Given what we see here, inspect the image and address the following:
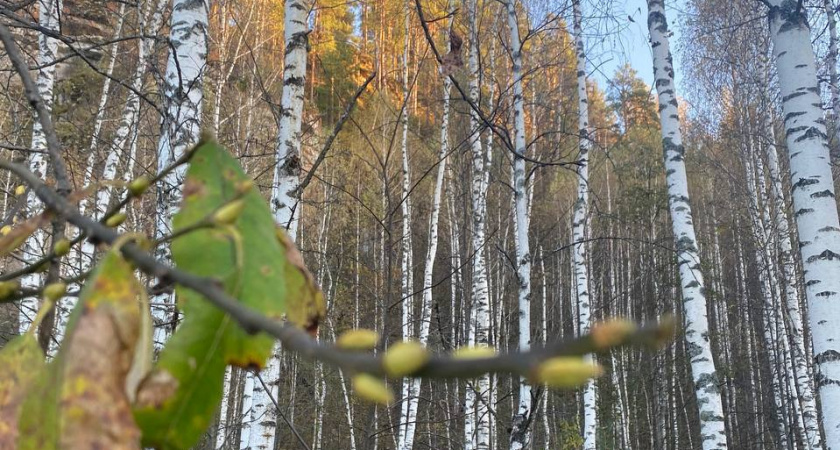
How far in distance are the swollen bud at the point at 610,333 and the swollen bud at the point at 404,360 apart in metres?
0.05

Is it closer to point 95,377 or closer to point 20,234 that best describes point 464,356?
point 95,377

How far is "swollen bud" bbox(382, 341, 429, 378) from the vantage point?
0.18m

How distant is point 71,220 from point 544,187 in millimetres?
16489

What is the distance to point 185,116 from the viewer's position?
2920 mm

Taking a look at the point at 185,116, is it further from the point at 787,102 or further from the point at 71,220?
the point at 787,102

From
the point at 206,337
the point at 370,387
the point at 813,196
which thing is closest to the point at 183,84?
the point at 206,337

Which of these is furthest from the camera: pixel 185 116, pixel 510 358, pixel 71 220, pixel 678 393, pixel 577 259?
pixel 678 393

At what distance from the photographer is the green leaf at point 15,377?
1.01 ft

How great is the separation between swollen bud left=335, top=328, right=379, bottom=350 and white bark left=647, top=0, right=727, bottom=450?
5.87 metres

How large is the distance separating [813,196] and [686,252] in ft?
4.66

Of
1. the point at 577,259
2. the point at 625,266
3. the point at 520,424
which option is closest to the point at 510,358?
the point at 520,424

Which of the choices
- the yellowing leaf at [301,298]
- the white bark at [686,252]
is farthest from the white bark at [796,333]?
the yellowing leaf at [301,298]

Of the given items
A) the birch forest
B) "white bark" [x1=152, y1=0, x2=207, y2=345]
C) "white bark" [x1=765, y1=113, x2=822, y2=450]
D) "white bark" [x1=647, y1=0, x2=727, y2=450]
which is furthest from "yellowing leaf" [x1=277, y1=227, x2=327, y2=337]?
"white bark" [x1=765, y1=113, x2=822, y2=450]

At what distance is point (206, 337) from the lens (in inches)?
12.2
